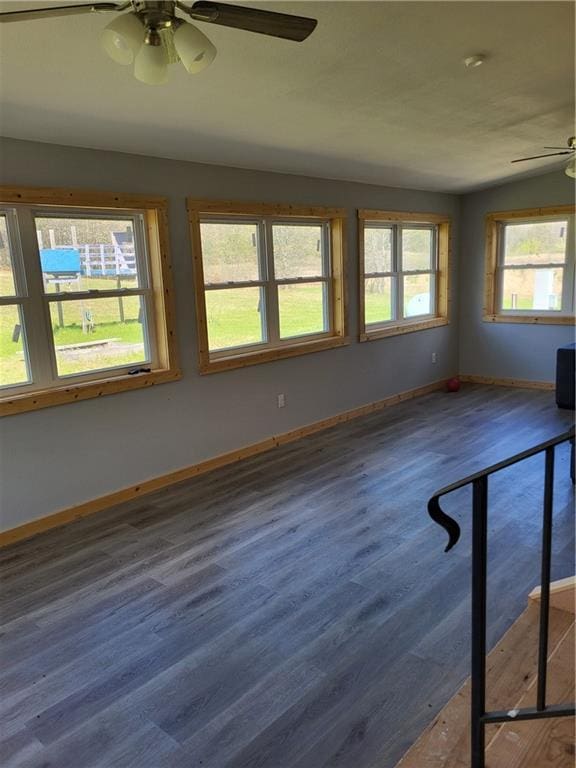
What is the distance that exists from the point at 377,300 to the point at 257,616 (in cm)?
442

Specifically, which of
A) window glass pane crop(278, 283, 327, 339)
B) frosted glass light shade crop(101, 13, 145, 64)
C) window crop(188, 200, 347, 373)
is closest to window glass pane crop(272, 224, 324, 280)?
window crop(188, 200, 347, 373)

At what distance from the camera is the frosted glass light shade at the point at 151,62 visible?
1680 mm

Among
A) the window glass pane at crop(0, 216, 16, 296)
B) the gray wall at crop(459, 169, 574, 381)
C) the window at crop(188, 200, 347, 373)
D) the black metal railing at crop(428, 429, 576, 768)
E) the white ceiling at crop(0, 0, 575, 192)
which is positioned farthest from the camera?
the gray wall at crop(459, 169, 574, 381)

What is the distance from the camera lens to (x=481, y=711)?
1.42 meters

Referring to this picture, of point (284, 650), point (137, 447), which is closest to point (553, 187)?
point (137, 447)

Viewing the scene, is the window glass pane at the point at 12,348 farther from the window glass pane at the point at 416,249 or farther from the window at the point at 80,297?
the window glass pane at the point at 416,249

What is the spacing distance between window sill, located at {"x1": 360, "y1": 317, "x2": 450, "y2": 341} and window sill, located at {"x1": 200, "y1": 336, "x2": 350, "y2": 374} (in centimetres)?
42

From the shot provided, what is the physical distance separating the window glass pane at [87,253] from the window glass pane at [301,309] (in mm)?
1572

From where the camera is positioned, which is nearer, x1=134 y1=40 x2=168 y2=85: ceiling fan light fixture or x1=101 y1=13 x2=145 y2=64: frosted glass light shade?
x1=101 y1=13 x2=145 y2=64: frosted glass light shade

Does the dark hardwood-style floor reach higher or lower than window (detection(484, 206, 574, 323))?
lower

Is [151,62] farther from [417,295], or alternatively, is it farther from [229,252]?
[417,295]

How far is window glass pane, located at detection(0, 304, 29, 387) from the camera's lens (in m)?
3.36

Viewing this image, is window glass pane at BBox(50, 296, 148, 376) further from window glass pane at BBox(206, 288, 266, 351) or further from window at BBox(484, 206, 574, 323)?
window at BBox(484, 206, 574, 323)

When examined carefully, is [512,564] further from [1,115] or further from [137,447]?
[1,115]
